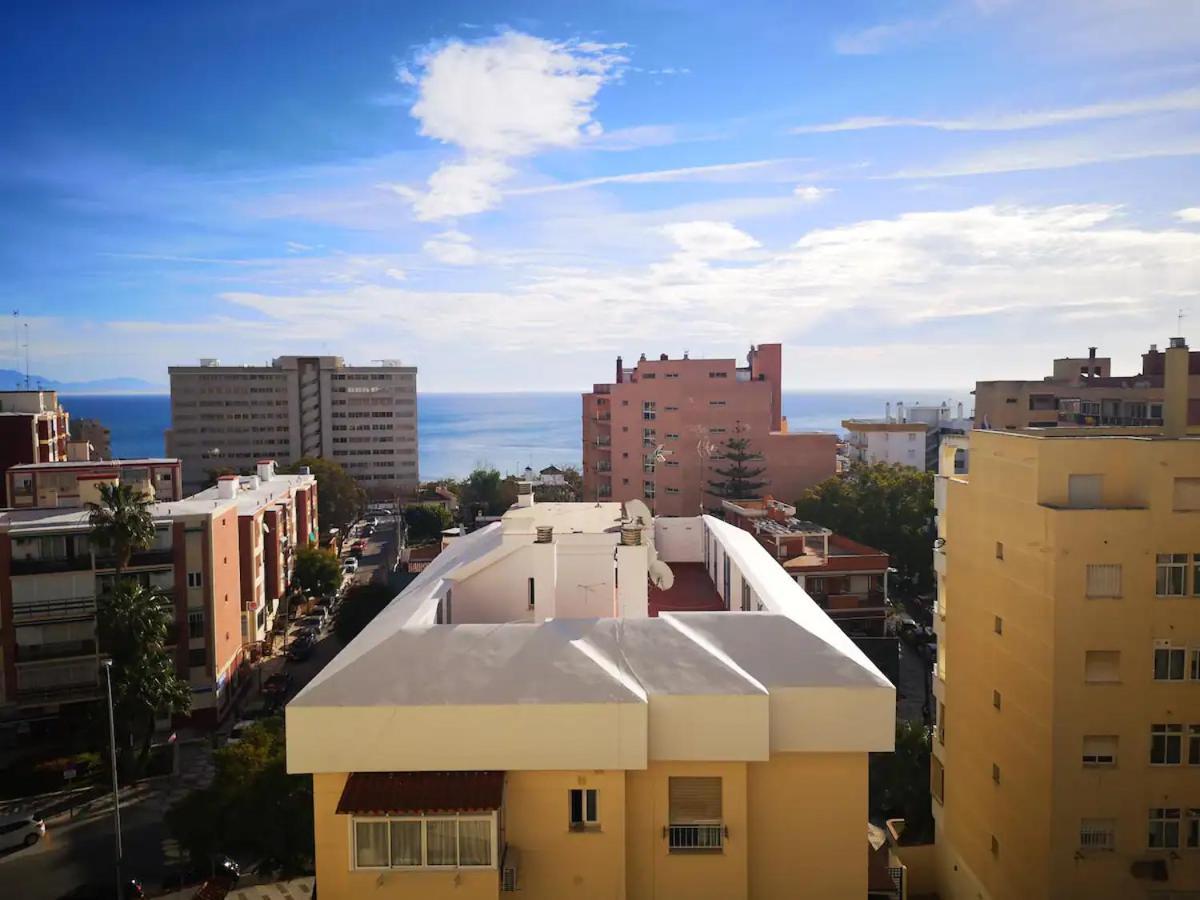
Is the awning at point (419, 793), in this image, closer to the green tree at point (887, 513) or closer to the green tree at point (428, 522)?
the green tree at point (887, 513)

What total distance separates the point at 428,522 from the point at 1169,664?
4674 cm

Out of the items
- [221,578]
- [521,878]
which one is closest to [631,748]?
[521,878]

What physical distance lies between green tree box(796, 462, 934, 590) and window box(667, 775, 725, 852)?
97.5ft

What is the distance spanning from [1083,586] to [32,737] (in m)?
26.0

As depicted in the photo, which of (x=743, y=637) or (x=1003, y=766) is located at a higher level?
(x=743, y=637)

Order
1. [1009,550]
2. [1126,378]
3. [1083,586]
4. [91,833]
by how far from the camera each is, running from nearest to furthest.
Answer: [1083,586]
[1009,550]
[91,833]
[1126,378]

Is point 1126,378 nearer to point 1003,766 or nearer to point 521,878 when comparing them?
point 1003,766

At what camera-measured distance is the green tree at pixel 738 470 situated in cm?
4956

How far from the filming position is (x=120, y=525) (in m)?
23.3

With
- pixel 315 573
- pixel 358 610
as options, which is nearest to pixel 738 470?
pixel 315 573

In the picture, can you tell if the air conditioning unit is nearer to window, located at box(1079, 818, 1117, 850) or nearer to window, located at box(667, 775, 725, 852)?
window, located at box(667, 775, 725, 852)

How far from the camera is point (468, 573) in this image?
1295cm

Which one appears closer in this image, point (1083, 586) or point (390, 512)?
point (1083, 586)

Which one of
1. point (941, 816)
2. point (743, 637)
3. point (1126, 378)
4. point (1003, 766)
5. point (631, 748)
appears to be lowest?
point (941, 816)
